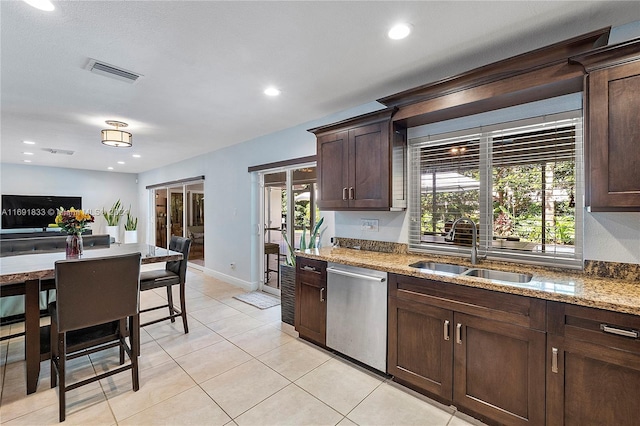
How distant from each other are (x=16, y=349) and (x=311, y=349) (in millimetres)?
2831

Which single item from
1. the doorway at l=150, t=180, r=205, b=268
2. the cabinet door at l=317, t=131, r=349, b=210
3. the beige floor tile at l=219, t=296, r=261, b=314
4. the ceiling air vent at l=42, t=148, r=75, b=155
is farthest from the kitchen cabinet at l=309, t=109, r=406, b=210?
the ceiling air vent at l=42, t=148, r=75, b=155

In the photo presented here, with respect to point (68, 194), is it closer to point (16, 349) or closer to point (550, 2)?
point (16, 349)

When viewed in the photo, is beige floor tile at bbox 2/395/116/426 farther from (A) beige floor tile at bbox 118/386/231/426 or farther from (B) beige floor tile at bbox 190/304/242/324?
(B) beige floor tile at bbox 190/304/242/324

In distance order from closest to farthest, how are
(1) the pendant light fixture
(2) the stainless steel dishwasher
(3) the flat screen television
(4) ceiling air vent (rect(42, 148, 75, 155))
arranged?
(2) the stainless steel dishwasher, (1) the pendant light fixture, (4) ceiling air vent (rect(42, 148, 75, 155)), (3) the flat screen television

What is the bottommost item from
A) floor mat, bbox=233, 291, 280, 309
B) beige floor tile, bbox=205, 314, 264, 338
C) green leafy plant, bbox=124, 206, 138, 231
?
beige floor tile, bbox=205, 314, 264, 338

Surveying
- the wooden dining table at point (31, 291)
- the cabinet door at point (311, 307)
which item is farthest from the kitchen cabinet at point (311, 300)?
the wooden dining table at point (31, 291)

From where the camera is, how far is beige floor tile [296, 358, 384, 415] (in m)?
2.12

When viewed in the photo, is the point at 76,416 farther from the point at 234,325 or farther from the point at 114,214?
the point at 114,214

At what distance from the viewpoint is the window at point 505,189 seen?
214 centimetres

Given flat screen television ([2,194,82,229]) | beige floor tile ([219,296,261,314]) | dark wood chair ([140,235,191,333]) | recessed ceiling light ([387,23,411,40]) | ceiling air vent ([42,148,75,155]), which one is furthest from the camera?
flat screen television ([2,194,82,229])

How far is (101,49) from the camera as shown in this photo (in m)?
2.11

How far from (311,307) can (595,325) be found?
2.10 meters

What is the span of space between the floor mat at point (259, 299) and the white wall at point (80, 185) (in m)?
6.25

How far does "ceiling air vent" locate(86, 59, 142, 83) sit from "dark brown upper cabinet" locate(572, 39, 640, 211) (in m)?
3.23
